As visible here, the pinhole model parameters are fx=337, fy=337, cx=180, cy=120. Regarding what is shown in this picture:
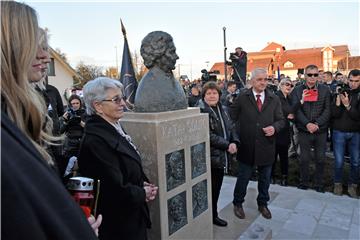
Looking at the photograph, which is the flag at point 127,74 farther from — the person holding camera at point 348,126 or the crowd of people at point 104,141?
the person holding camera at point 348,126

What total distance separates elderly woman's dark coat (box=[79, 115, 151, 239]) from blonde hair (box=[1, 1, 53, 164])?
1173 millimetres

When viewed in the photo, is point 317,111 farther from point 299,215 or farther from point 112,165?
point 112,165

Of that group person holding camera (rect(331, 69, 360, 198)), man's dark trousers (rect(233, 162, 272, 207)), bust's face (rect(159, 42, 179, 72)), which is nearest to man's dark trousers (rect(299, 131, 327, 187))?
person holding camera (rect(331, 69, 360, 198))

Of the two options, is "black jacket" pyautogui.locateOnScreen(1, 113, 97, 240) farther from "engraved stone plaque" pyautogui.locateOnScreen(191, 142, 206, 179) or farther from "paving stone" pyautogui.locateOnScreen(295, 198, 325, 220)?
"paving stone" pyautogui.locateOnScreen(295, 198, 325, 220)

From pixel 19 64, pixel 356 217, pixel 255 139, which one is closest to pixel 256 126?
pixel 255 139

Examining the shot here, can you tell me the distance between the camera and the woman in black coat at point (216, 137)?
12.9ft

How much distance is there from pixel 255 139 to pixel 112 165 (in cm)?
251

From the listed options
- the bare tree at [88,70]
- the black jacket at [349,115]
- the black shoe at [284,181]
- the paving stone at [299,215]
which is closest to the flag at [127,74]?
the paving stone at [299,215]

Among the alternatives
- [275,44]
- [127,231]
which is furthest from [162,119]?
[275,44]

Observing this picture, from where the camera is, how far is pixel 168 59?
10.4 ft

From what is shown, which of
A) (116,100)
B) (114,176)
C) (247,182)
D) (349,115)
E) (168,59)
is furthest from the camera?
(349,115)

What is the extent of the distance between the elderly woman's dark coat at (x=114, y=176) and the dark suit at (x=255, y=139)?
7.16ft

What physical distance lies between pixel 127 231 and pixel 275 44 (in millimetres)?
79246

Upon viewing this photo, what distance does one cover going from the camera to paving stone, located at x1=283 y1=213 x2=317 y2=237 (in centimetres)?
413
